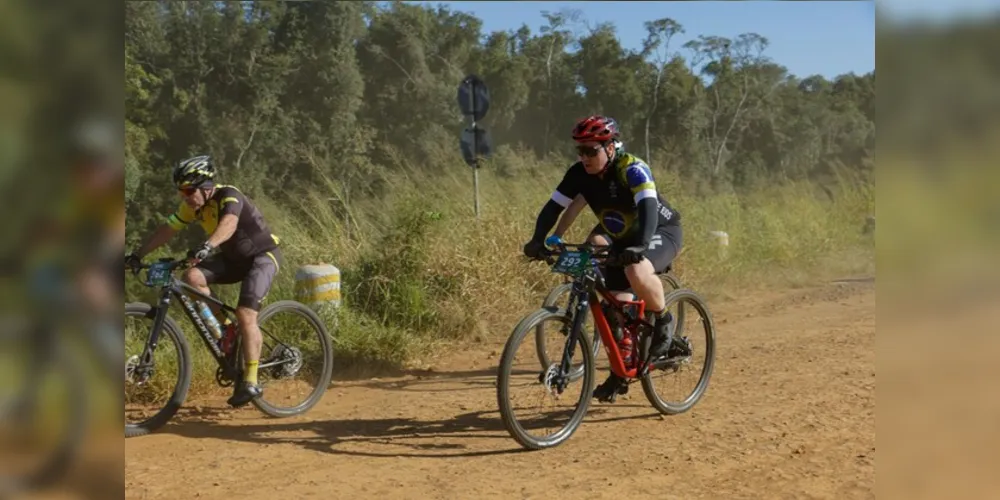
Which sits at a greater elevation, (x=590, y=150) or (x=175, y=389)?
(x=590, y=150)

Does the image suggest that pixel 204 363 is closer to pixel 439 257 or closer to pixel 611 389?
pixel 439 257

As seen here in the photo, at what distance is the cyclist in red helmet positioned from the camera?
5.00 metres

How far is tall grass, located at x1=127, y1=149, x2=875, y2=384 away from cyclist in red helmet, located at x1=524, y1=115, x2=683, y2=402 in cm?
257

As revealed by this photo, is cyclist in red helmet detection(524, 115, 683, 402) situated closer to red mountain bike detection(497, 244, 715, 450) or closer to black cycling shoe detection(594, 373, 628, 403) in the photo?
black cycling shoe detection(594, 373, 628, 403)

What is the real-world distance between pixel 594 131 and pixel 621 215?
0.70 metres

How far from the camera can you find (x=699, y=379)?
605 centimetres

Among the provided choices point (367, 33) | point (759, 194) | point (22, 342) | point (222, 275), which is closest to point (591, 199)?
point (222, 275)

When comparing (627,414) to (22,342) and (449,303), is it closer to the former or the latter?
(449,303)

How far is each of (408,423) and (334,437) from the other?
55cm

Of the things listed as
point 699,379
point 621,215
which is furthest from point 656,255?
point 699,379

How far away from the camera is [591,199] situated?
5.46m

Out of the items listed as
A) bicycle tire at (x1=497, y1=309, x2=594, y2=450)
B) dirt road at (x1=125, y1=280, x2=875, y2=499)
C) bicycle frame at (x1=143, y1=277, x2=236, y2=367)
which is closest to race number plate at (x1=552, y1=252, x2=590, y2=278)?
bicycle tire at (x1=497, y1=309, x2=594, y2=450)

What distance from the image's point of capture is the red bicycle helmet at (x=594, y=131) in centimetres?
503

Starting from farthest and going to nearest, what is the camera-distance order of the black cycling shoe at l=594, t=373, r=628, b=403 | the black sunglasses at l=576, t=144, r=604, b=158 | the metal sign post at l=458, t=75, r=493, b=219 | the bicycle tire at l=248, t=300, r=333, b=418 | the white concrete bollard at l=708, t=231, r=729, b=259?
the white concrete bollard at l=708, t=231, r=729, b=259, the metal sign post at l=458, t=75, r=493, b=219, the bicycle tire at l=248, t=300, r=333, b=418, the black cycling shoe at l=594, t=373, r=628, b=403, the black sunglasses at l=576, t=144, r=604, b=158
